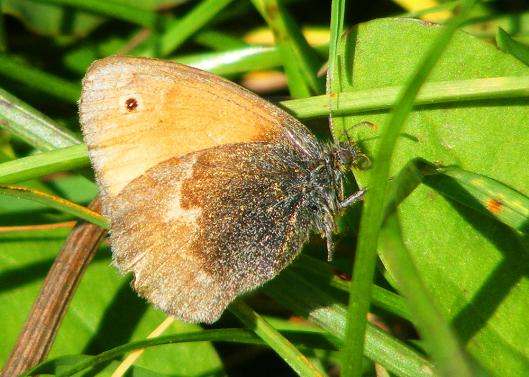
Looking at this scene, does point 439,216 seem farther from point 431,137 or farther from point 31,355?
point 31,355

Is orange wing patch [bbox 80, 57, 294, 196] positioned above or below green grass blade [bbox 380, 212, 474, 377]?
above

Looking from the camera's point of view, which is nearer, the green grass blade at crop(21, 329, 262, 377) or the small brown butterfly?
the green grass blade at crop(21, 329, 262, 377)

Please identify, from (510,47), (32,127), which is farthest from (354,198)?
(32,127)

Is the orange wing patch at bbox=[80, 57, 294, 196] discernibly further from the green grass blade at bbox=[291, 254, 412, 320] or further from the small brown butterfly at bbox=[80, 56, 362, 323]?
the green grass blade at bbox=[291, 254, 412, 320]

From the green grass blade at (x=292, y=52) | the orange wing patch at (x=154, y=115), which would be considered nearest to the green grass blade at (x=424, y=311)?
the orange wing patch at (x=154, y=115)

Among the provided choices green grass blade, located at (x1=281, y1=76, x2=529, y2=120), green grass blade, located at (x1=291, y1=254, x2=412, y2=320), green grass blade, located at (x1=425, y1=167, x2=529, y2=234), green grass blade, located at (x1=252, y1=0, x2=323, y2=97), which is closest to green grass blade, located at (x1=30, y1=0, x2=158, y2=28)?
green grass blade, located at (x1=252, y1=0, x2=323, y2=97)

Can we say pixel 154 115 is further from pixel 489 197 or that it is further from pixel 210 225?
pixel 489 197

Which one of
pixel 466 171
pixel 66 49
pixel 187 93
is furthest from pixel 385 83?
pixel 66 49
